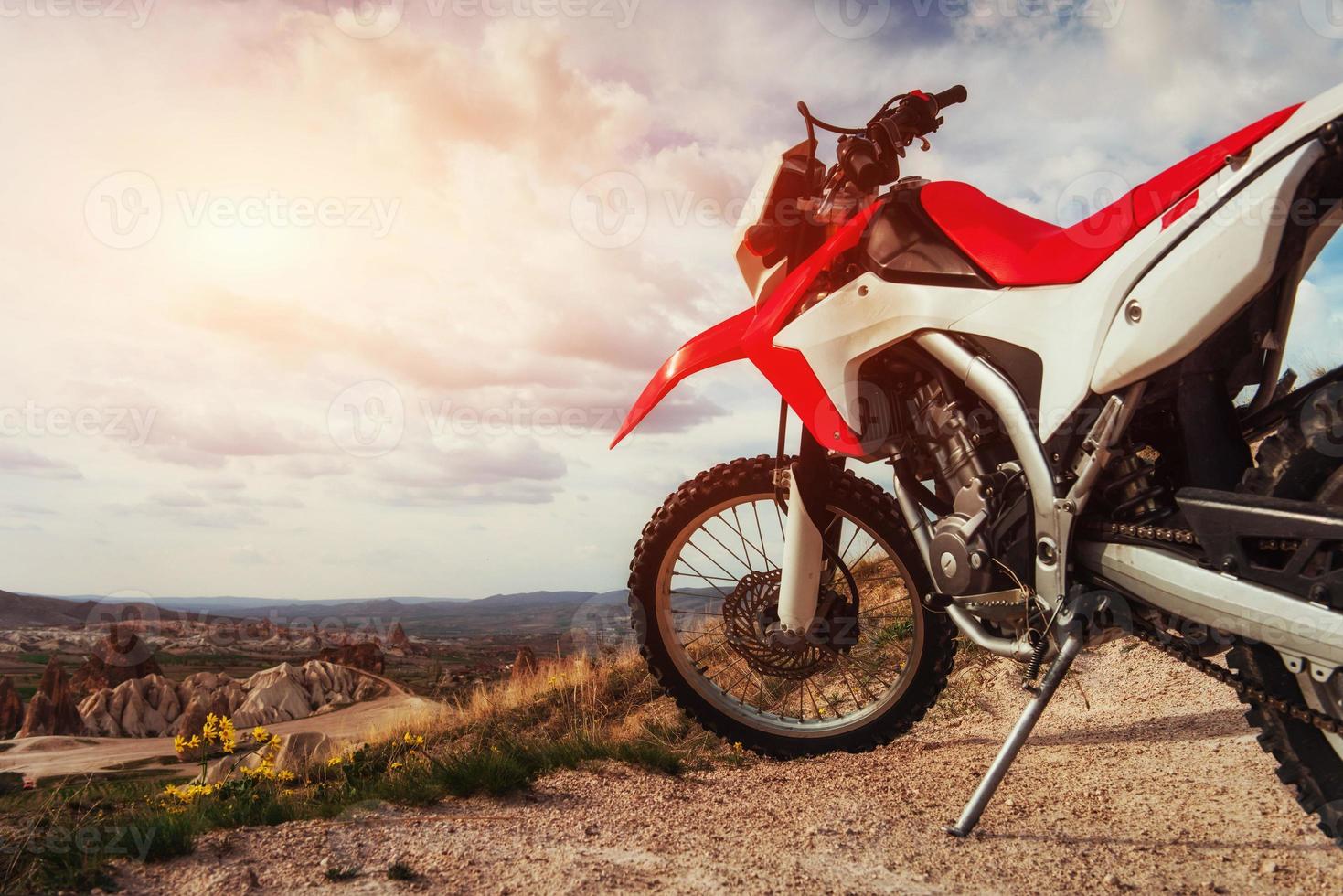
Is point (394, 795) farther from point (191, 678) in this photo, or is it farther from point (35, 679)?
point (35, 679)

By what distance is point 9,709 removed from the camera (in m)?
26.9

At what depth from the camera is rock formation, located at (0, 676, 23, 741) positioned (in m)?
25.3

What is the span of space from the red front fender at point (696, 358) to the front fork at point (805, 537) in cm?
51

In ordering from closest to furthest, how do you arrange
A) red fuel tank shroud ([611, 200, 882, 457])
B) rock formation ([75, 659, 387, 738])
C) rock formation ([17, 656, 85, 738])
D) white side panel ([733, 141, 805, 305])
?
red fuel tank shroud ([611, 200, 882, 457]) < white side panel ([733, 141, 805, 305]) < rock formation ([75, 659, 387, 738]) < rock formation ([17, 656, 85, 738])

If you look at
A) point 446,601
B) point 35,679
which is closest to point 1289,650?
point 35,679

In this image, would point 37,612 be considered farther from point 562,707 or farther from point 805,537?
point 805,537

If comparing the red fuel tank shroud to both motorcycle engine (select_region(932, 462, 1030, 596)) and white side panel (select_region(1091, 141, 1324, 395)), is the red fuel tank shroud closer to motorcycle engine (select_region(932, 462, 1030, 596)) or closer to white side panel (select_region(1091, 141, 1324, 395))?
motorcycle engine (select_region(932, 462, 1030, 596))

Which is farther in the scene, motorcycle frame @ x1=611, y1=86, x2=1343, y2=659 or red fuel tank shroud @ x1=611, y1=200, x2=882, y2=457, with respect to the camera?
red fuel tank shroud @ x1=611, y1=200, x2=882, y2=457

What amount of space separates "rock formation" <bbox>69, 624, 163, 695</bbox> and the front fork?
30587 millimetres

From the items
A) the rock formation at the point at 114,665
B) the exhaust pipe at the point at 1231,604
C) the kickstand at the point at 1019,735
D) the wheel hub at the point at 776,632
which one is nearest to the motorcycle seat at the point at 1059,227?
the exhaust pipe at the point at 1231,604

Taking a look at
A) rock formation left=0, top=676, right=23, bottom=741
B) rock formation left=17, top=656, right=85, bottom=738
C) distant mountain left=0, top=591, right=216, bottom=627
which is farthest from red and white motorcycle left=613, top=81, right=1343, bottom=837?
distant mountain left=0, top=591, right=216, bottom=627

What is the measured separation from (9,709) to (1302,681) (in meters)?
35.3

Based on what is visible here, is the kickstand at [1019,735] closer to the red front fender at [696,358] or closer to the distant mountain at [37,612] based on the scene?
the red front fender at [696,358]

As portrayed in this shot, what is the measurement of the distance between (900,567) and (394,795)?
2.35 meters
